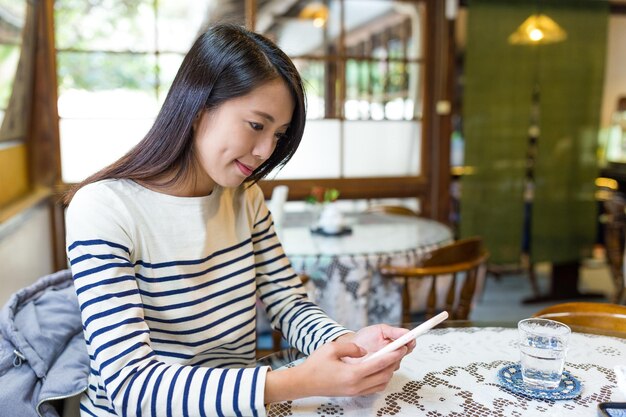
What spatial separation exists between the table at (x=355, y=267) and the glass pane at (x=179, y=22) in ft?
5.04

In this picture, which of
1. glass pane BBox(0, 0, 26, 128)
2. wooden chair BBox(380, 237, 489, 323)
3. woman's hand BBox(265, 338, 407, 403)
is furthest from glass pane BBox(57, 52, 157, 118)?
woman's hand BBox(265, 338, 407, 403)

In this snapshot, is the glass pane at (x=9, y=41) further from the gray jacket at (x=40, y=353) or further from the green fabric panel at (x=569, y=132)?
the green fabric panel at (x=569, y=132)

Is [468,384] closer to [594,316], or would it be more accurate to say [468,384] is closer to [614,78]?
[594,316]

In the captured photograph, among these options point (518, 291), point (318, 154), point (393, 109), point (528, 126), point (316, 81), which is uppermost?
point (316, 81)

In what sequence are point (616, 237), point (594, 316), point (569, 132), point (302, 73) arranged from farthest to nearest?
point (569, 132)
point (302, 73)
point (616, 237)
point (594, 316)

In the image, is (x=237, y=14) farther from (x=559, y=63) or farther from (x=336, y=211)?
(x=559, y=63)

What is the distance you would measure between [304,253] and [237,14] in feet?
6.19

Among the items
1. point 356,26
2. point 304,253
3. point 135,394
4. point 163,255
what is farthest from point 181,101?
point 356,26

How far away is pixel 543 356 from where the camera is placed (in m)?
0.95

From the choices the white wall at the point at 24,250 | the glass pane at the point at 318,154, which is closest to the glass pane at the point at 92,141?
the white wall at the point at 24,250

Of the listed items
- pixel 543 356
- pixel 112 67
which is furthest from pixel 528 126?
pixel 543 356

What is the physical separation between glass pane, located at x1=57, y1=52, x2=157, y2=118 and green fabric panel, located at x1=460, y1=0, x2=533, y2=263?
2.11 metres

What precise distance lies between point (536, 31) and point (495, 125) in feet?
2.19

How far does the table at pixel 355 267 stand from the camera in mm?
2205
